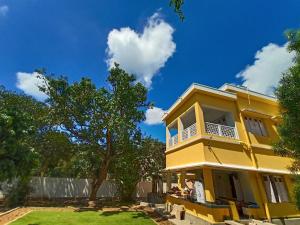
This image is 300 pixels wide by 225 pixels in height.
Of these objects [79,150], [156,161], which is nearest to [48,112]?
[79,150]

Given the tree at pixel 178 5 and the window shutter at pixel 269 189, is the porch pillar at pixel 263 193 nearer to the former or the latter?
the window shutter at pixel 269 189

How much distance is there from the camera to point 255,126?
53.9 feet

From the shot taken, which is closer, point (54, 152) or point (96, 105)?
point (96, 105)

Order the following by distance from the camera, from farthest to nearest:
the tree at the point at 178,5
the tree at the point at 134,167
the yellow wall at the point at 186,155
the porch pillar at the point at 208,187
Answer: the tree at the point at 134,167, the yellow wall at the point at 186,155, the porch pillar at the point at 208,187, the tree at the point at 178,5

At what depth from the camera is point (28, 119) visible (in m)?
15.1

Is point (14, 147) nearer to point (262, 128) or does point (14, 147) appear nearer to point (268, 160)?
point (268, 160)

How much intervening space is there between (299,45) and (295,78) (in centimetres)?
Result: 147

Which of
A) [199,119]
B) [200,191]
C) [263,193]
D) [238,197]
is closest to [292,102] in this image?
[199,119]

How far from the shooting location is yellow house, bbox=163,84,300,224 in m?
13.0

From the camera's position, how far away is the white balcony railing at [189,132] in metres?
14.7

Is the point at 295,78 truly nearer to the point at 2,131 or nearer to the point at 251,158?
the point at 251,158

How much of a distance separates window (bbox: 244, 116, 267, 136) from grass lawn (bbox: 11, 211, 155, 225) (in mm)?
9485

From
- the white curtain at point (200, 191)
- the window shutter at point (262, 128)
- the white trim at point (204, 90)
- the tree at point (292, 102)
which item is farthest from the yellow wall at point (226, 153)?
the white trim at point (204, 90)

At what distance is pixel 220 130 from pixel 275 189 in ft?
18.5
